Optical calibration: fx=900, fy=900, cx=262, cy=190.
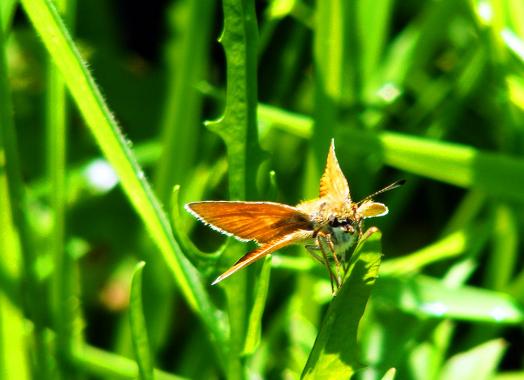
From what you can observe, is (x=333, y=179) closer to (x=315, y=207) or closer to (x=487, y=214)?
(x=315, y=207)

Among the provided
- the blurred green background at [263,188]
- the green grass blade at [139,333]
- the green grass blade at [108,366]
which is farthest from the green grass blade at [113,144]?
the green grass blade at [108,366]

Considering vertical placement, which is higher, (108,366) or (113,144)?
(113,144)

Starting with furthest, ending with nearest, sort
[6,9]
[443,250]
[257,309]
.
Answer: [443,250] < [6,9] < [257,309]

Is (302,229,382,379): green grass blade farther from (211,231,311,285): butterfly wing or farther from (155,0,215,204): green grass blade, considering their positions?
(155,0,215,204): green grass blade

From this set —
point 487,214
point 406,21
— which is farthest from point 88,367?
point 406,21

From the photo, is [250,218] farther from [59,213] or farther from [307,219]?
[59,213]

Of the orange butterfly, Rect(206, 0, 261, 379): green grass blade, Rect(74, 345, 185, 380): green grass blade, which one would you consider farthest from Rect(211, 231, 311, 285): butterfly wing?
Rect(74, 345, 185, 380): green grass blade

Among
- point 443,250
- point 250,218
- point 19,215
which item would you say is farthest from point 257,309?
point 443,250

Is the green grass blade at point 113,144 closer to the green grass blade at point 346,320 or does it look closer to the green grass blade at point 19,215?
the green grass blade at point 19,215
